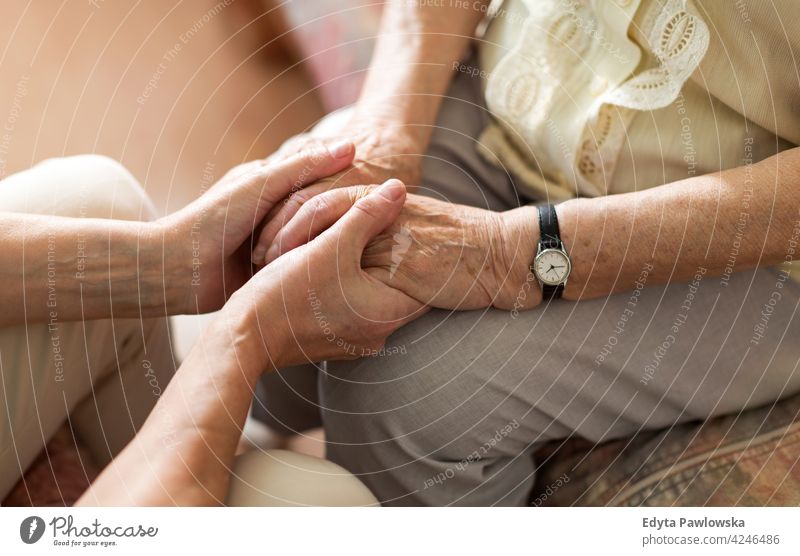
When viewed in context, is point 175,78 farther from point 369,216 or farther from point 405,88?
point 369,216

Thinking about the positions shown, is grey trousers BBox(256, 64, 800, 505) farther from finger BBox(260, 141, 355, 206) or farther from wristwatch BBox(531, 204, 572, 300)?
finger BBox(260, 141, 355, 206)

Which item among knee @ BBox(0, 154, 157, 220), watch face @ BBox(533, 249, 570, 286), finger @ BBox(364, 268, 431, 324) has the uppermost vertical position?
knee @ BBox(0, 154, 157, 220)

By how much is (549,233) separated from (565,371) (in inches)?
4.3

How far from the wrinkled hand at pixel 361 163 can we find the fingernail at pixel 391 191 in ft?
0.23

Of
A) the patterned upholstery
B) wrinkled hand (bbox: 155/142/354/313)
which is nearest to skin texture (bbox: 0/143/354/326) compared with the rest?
wrinkled hand (bbox: 155/142/354/313)

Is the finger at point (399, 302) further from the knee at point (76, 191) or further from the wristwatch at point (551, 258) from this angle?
the knee at point (76, 191)

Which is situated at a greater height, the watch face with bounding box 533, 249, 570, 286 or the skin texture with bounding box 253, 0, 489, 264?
the skin texture with bounding box 253, 0, 489, 264

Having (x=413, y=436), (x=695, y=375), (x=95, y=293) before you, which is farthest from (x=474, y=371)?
(x=95, y=293)

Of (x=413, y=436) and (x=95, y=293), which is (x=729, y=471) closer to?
(x=413, y=436)

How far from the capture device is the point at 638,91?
0.56 meters

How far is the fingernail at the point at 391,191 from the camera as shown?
54 centimetres

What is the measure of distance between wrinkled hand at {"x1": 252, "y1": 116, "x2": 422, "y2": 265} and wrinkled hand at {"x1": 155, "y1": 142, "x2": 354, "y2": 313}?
0.01 meters

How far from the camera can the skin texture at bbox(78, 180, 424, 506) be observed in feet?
1.53
